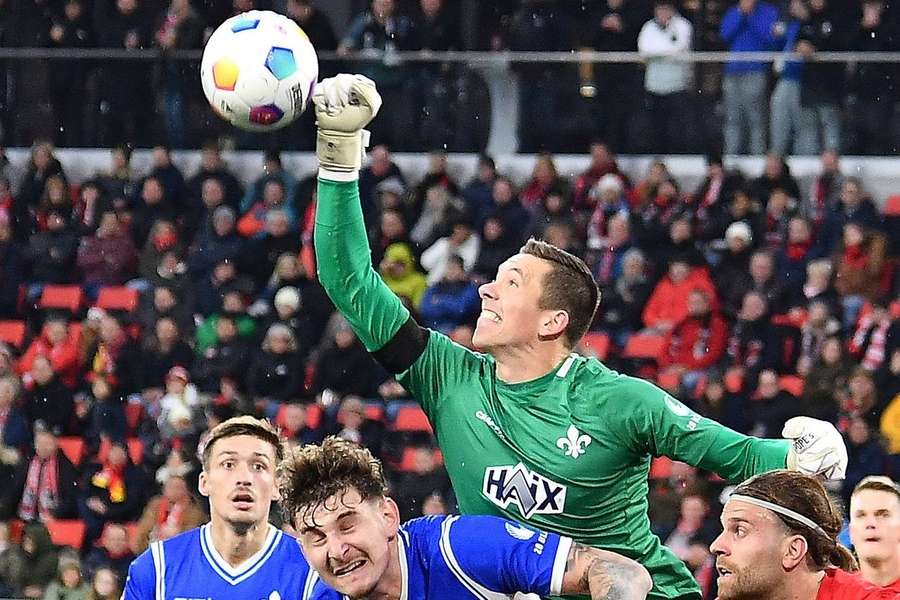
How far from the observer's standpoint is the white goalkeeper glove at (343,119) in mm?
4910

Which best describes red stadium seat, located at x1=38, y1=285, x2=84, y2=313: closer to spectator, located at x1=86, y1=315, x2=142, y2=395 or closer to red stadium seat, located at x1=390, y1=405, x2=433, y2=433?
spectator, located at x1=86, y1=315, x2=142, y2=395

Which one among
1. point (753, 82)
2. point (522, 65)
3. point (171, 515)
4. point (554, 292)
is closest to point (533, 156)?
point (522, 65)

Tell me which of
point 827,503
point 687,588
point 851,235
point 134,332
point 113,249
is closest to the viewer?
point 827,503

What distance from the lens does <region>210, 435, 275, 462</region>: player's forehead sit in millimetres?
5930

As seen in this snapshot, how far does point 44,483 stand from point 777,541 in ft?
28.5

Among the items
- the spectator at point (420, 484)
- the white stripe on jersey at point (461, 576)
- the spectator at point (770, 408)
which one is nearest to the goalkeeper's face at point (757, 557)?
the white stripe on jersey at point (461, 576)

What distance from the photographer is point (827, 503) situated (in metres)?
4.57

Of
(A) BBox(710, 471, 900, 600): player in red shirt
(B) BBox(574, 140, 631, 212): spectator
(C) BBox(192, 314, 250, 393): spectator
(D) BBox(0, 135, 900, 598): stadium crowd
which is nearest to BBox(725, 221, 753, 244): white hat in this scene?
(D) BBox(0, 135, 900, 598): stadium crowd

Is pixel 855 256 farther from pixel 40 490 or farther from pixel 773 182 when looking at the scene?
pixel 40 490

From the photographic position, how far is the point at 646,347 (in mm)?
12312

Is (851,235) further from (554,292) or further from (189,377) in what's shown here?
(554,292)

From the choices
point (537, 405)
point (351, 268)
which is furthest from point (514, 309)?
point (351, 268)

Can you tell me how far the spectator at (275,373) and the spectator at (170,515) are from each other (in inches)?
43.4

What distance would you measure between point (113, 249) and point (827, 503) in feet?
33.8
